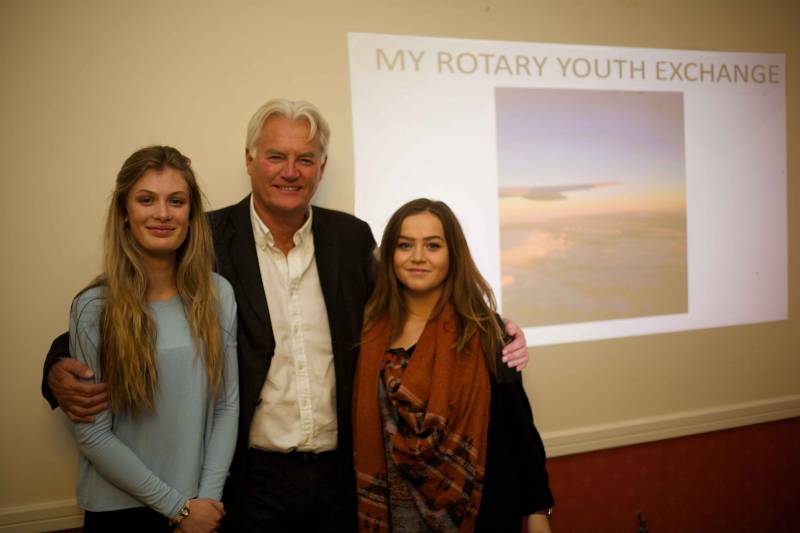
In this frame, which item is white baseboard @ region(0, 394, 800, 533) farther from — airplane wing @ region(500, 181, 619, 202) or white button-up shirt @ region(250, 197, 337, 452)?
white button-up shirt @ region(250, 197, 337, 452)

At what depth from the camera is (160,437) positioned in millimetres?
1505

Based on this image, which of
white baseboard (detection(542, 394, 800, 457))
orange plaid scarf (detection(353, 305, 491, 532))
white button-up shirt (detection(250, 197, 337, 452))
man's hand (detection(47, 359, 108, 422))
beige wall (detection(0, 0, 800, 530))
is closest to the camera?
man's hand (detection(47, 359, 108, 422))

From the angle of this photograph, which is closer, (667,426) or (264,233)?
(264,233)

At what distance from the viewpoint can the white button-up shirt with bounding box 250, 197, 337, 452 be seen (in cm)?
174

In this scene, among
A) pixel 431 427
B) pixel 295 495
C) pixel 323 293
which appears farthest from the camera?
pixel 323 293

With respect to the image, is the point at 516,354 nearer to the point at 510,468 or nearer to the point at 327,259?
the point at 510,468

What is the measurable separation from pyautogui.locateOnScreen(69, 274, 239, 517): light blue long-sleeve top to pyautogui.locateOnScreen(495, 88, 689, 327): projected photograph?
4.88 ft

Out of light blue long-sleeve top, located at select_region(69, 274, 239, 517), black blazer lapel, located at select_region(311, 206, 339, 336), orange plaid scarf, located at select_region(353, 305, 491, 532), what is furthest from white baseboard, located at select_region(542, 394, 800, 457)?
light blue long-sleeve top, located at select_region(69, 274, 239, 517)

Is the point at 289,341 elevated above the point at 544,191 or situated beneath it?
situated beneath

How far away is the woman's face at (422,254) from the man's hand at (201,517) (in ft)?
2.81

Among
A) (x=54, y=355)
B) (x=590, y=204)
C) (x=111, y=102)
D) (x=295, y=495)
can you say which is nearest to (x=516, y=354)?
(x=295, y=495)

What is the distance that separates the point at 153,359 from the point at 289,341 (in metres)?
0.44

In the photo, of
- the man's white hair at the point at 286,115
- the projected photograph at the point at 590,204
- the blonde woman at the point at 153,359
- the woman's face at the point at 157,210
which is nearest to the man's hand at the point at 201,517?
the blonde woman at the point at 153,359

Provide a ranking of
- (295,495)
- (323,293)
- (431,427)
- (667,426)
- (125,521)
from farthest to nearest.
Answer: (667,426) → (323,293) → (295,495) → (431,427) → (125,521)
